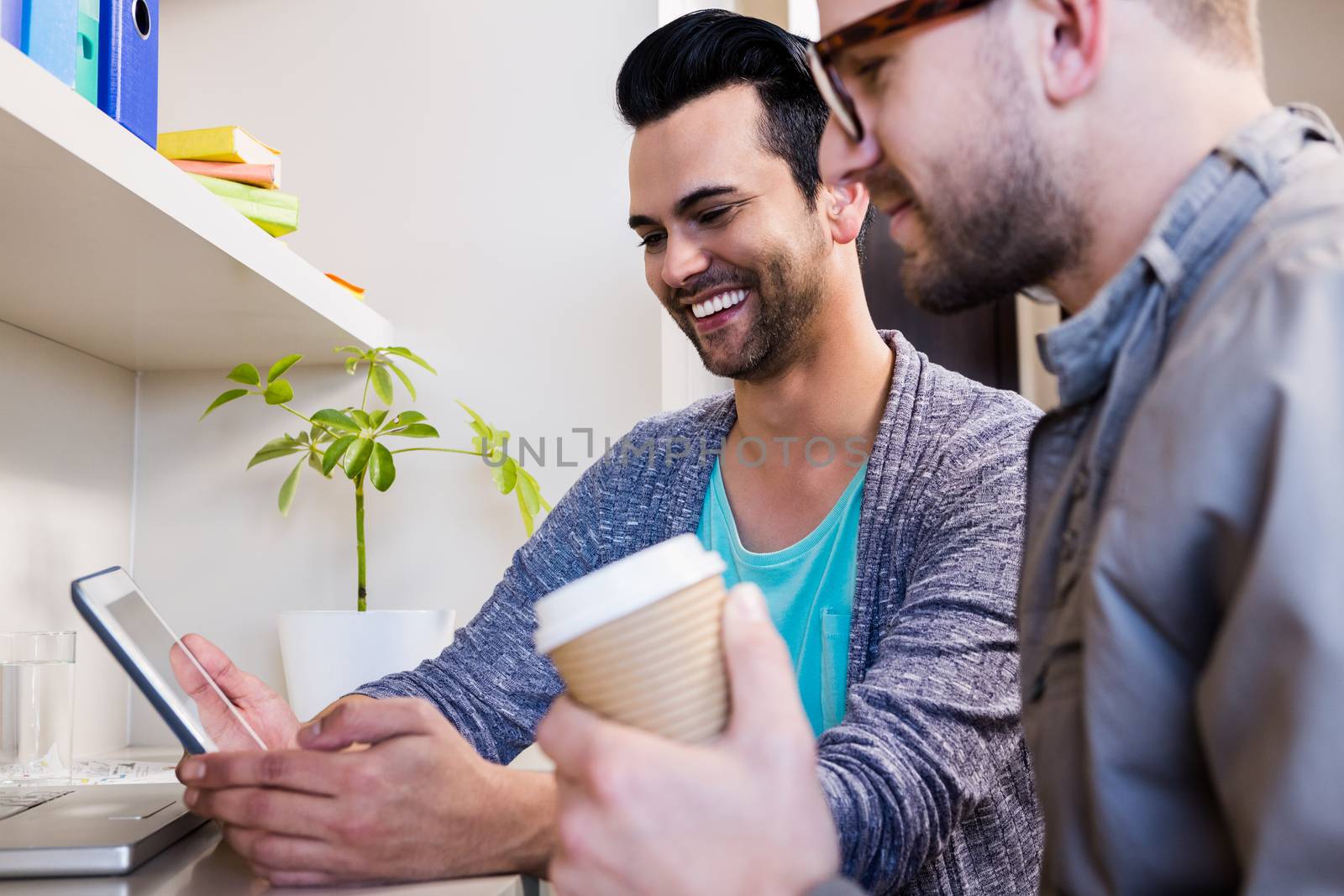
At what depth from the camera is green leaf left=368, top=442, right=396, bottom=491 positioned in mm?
1606

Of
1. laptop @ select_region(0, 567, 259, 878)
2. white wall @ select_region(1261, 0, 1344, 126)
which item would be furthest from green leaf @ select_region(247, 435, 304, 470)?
white wall @ select_region(1261, 0, 1344, 126)

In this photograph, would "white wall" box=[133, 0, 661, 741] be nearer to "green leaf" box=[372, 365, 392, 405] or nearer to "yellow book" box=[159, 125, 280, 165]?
"green leaf" box=[372, 365, 392, 405]

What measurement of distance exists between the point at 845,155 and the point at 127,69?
2.46ft

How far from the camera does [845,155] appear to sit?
76 centimetres

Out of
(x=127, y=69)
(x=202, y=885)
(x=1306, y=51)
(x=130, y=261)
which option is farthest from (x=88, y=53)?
(x=1306, y=51)

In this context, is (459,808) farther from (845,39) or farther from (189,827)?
(845,39)

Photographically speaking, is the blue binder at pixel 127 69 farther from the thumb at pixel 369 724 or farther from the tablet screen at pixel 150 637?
the thumb at pixel 369 724

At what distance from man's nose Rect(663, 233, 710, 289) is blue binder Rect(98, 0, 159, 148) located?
24.3 inches

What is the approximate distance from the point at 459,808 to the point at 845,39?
584 millimetres

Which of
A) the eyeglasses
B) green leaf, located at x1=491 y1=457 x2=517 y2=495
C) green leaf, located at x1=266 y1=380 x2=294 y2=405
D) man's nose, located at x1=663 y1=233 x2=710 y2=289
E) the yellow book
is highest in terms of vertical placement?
the yellow book

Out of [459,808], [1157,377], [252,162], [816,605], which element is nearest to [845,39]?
[1157,377]

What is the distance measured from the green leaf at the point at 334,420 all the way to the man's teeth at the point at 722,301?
0.53m

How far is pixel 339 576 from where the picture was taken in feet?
5.88

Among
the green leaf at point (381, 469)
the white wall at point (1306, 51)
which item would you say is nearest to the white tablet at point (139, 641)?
the green leaf at point (381, 469)
